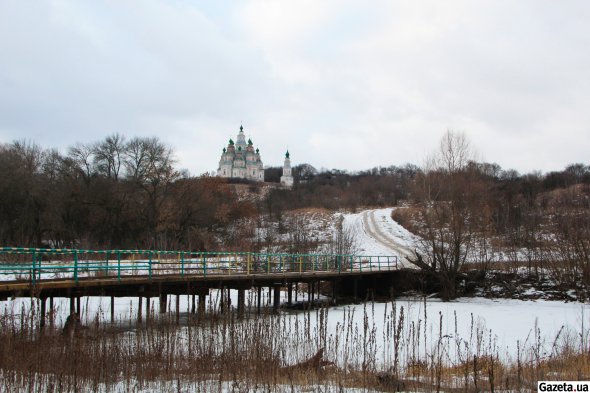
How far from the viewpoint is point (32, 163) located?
50.7 meters

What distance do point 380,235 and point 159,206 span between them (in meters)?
24.9

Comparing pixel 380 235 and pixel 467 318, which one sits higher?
pixel 380 235

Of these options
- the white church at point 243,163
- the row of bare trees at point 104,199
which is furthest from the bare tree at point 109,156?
the white church at point 243,163

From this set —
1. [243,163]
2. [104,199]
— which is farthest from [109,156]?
[243,163]

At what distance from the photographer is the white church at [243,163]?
16400cm

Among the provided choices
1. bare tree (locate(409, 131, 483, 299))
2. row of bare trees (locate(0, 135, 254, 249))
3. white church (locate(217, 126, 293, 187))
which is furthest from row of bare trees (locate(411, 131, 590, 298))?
white church (locate(217, 126, 293, 187))

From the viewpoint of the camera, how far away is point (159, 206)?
171ft

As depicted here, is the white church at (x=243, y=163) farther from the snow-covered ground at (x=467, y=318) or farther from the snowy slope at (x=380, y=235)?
the snow-covered ground at (x=467, y=318)

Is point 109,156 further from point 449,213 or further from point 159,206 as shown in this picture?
point 449,213

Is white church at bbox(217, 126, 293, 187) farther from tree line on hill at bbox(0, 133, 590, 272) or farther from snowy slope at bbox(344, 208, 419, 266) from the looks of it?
tree line on hill at bbox(0, 133, 590, 272)

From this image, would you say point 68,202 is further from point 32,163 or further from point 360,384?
point 360,384

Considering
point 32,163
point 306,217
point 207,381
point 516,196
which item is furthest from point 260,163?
point 207,381

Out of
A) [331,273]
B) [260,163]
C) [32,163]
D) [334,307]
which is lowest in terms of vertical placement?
[334,307]

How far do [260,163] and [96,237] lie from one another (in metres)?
122
